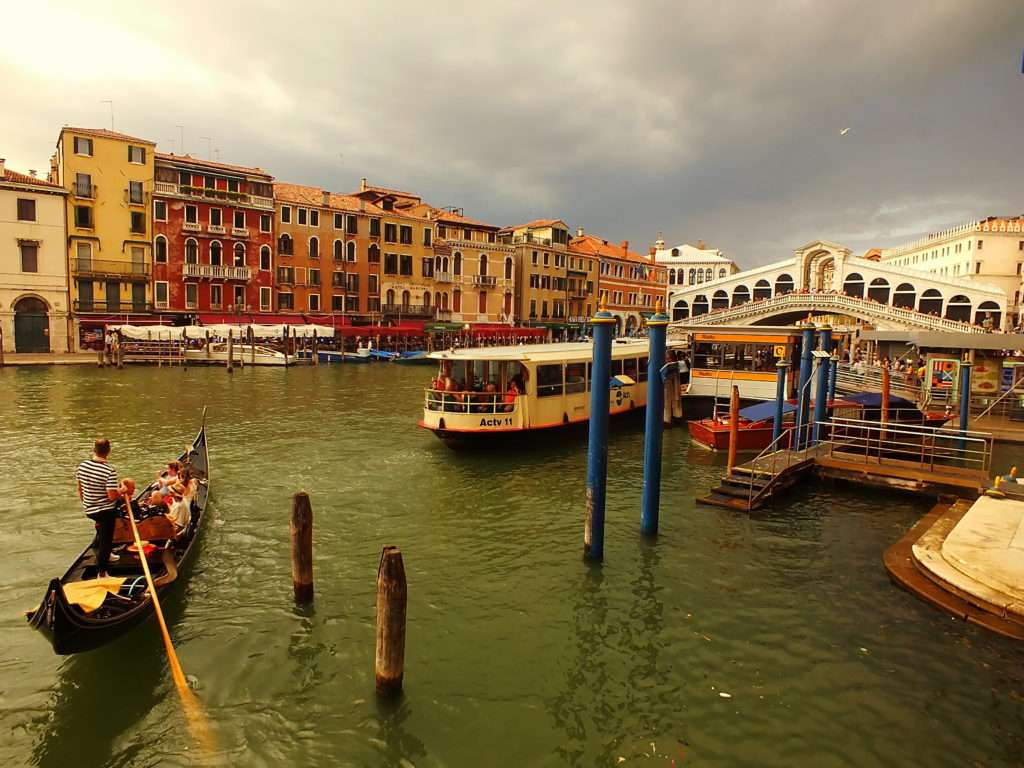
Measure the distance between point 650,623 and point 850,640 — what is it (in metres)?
2.26

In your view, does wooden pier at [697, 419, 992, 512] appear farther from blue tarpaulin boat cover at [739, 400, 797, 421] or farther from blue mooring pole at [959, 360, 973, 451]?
blue mooring pole at [959, 360, 973, 451]

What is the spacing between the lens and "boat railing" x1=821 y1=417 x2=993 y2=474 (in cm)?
1198

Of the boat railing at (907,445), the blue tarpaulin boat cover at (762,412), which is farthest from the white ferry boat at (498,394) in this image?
the boat railing at (907,445)

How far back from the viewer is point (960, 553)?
8.12 meters

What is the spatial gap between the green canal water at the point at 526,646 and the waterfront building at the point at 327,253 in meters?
34.8

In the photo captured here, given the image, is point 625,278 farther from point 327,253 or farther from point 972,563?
point 972,563

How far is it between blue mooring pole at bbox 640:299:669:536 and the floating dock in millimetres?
3401

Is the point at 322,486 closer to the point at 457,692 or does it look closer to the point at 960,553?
the point at 457,692

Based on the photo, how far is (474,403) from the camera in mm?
15516

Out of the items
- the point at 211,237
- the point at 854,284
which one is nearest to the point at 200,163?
the point at 211,237

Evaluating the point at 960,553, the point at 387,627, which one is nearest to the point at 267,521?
the point at 387,627

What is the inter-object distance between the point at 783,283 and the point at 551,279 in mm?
22677

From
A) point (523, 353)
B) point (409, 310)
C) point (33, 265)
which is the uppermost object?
point (33, 265)

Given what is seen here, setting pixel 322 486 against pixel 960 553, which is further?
pixel 322 486
